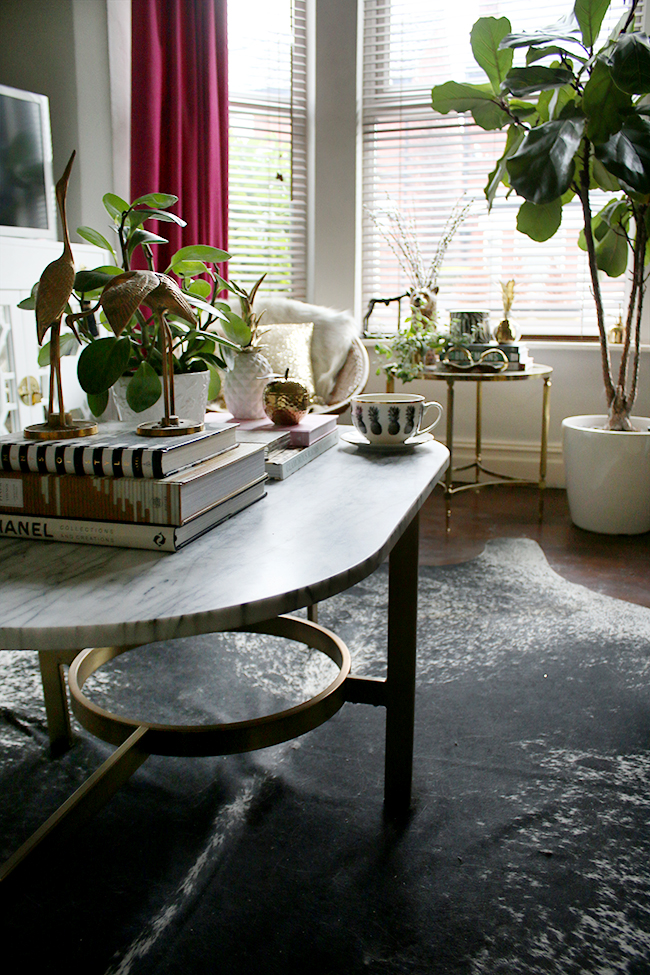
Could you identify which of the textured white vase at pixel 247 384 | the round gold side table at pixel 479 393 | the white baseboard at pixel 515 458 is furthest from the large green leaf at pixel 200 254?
the white baseboard at pixel 515 458

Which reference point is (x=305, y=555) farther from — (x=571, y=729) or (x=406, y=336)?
(x=406, y=336)

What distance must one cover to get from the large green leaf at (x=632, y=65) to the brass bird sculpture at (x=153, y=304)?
1987 mm

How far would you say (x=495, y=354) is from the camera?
9.82ft

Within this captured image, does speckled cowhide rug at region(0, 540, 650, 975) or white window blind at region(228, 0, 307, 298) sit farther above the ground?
white window blind at region(228, 0, 307, 298)

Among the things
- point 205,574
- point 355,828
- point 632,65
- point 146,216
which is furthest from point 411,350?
point 205,574

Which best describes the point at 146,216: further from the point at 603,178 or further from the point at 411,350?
the point at 603,178

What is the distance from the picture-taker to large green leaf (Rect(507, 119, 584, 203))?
2406 millimetres

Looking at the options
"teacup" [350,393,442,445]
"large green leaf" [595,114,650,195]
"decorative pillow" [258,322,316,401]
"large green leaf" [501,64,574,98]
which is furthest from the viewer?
"decorative pillow" [258,322,316,401]

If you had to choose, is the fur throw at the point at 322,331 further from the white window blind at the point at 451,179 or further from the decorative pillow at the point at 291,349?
the white window blind at the point at 451,179

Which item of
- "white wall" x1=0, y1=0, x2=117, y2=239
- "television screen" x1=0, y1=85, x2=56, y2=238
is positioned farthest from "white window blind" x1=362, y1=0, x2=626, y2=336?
"television screen" x1=0, y1=85, x2=56, y2=238

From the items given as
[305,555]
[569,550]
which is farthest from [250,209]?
[305,555]

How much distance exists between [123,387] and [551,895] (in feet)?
3.37

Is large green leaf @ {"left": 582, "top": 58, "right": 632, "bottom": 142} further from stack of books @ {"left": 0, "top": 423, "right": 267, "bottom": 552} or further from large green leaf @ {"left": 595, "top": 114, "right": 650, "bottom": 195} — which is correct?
stack of books @ {"left": 0, "top": 423, "right": 267, "bottom": 552}

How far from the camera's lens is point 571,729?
1.56m
